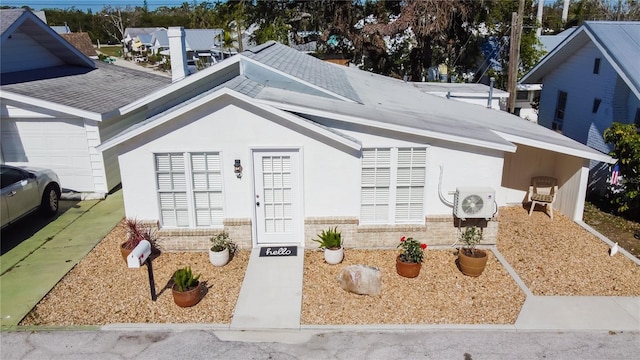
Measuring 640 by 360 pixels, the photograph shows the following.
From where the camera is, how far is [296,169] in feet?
32.0

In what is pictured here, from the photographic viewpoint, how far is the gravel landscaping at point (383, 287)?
8.01 metres

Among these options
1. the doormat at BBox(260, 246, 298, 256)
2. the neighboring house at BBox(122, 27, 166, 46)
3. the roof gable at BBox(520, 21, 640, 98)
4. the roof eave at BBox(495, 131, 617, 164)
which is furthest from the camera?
Answer: the neighboring house at BBox(122, 27, 166, 46)

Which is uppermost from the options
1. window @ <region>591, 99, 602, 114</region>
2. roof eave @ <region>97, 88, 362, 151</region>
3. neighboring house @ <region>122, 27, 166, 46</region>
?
neighboring house @ <region>122, 27, 166, 46</region>

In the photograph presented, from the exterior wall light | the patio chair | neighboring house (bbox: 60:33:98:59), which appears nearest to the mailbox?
the exterior wall light

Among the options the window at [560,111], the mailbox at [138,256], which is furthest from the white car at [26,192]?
the window at [560,111]

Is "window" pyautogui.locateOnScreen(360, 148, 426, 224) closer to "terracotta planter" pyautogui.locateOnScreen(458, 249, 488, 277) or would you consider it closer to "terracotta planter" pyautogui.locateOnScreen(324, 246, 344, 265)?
"terracotta planter" pyautogui.locateOnScreen(324, 246, 344, 265)

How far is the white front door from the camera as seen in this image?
971 centimetres

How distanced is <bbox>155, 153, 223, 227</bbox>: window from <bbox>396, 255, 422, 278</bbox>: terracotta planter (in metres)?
3.93

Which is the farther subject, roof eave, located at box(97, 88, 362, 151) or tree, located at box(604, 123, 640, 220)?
tree, located at box(604, 123, 640, 220)

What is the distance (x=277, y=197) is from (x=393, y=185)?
8.10ft

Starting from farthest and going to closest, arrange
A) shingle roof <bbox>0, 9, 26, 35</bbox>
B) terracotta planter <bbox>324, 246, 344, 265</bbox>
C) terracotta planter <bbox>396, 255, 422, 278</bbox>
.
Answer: shingle roof <bbox>0, 9, 26, 35</bbox> < terracotta planter <bbox>324, 246, 344, 265</bbox> < terracotta planter <bbox>396, 255, 422, 278</bbox>

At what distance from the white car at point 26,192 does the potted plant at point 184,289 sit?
517 cm

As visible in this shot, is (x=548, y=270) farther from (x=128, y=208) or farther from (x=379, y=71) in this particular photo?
(x=379, y=71)

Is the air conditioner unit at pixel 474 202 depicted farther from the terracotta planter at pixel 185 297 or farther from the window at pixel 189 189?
the terracotta planter at pixel 185 297
